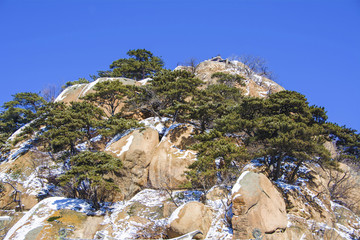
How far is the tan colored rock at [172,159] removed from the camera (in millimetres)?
17562

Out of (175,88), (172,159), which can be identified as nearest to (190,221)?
(172,159)

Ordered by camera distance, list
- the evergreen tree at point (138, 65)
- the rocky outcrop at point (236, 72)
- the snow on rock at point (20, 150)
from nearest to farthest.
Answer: the snow on rock at point (20, 150), the evergreen tree at point (138, 65), the rocky outcrop at point (236, 72)

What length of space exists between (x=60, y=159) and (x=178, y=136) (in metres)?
10.4

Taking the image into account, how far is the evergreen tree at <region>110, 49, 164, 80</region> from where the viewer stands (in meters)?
35.8

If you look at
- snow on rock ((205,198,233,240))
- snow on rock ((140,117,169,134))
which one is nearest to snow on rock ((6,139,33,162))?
snow on rock ((140,117,169,134))

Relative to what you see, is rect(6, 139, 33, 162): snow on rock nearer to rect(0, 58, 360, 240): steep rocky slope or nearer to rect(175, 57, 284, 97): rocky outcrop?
rect(0, 58, 360, 240): steep rocky slope

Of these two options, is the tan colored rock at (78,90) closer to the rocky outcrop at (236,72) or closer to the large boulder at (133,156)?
the large boulder at (133,156)

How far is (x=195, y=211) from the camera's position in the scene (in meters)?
12.1

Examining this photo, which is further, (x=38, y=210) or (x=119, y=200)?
(x=119, y=200)

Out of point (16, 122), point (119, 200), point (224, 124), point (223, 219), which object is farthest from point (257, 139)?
point (16, 122)

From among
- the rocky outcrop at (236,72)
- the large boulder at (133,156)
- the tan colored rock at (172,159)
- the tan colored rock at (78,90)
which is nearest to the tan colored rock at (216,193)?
the tan colored rock at (172,159)

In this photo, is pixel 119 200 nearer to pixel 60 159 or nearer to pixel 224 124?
pixel 60 159

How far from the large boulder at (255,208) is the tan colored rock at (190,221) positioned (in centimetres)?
164

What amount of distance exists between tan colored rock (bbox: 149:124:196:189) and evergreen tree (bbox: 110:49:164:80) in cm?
1901
